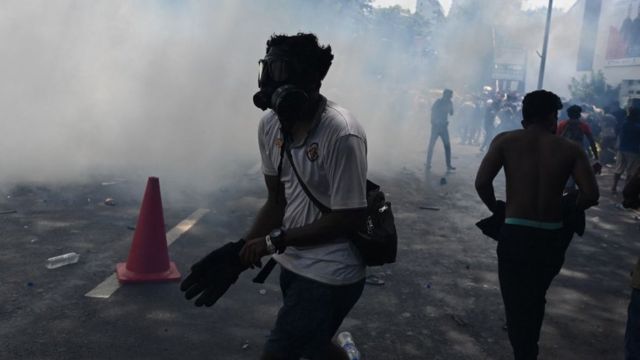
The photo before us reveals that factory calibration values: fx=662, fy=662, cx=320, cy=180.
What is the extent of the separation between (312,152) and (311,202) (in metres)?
0.22

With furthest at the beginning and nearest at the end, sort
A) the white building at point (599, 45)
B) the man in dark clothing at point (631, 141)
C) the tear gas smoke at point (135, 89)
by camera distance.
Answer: the white building at point (599, 45), the man in dark clothing at point (631, 141), the tear gas smoke at point (135, 89)

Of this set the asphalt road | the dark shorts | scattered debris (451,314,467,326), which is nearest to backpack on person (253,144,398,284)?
the dark shorts

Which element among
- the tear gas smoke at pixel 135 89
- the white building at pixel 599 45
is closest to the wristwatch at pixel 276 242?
the tear gas smoke at pixel 135 89

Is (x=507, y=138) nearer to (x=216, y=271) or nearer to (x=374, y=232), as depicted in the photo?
(x=374, y=232)

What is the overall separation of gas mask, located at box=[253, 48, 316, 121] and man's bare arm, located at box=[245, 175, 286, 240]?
0.41 m

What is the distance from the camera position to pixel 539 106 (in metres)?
3.74

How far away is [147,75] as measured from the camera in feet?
47.8

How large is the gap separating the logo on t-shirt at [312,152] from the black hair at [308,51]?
290 millimetres

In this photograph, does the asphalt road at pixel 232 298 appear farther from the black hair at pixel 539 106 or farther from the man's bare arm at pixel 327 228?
the man's bare arm at pixel 327 228

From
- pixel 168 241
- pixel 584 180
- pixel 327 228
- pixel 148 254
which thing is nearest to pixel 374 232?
pixel 327 228

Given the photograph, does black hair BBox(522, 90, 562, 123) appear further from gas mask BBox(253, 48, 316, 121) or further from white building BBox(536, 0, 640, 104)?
white building BBox(536, 0, 640, 104)

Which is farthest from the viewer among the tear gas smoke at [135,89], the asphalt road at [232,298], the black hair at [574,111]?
the tear gas smoke at [135,89]

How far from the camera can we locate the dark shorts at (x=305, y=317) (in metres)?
2.52

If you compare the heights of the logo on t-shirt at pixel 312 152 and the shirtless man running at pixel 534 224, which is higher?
the logo on t-shirt at pixel 312 152
